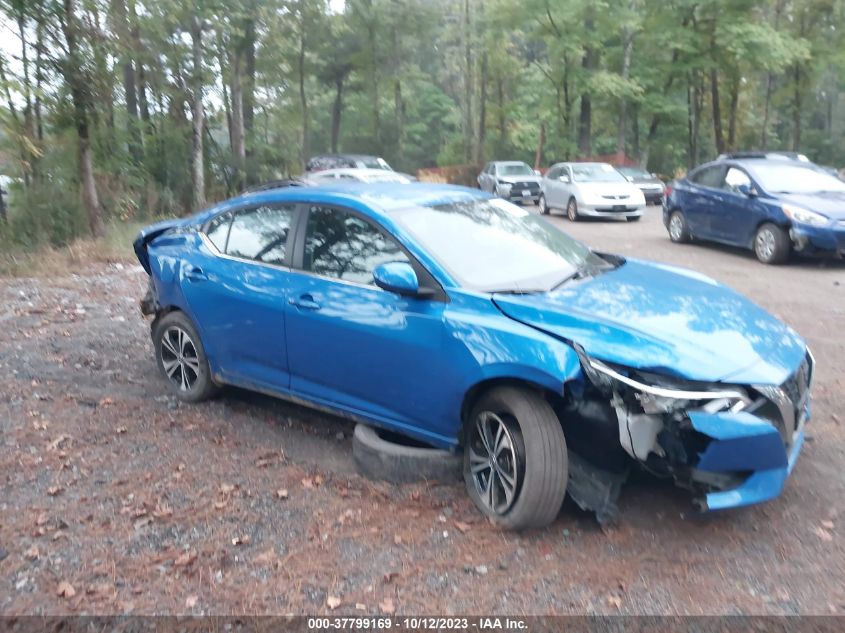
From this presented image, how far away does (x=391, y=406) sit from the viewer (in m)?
4.56

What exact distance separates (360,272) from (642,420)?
1.89m

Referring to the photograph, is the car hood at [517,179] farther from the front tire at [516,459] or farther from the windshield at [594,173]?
the front tire at [516,459]

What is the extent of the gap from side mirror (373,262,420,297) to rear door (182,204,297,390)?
0.93 metres

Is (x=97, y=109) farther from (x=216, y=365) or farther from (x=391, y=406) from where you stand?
(x=391, y=406)

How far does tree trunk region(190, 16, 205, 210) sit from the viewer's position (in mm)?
19891

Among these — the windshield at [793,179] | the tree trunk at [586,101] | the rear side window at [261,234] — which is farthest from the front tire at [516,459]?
the tree trunk at [586,101]

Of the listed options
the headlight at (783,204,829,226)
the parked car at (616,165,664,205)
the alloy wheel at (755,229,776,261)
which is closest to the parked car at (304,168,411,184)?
the parked car at (616,165,664,205)

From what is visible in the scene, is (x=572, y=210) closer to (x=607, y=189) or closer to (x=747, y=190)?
(x=607, y=189)

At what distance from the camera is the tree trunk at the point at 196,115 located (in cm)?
1989

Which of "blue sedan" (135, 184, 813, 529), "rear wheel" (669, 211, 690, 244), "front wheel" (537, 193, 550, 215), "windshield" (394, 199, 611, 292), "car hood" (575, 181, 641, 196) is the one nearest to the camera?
"blue sedan" (135, 184, 813, 529)

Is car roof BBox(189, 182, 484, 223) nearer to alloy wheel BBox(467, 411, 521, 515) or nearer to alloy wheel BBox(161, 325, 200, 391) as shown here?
alloy wheel BBox(161, 325, 200, 391)

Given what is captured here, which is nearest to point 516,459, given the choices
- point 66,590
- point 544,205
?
point 66,590

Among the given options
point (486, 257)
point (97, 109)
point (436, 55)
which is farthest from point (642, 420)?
point (436, 55)

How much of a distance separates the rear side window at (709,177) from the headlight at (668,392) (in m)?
9.88
